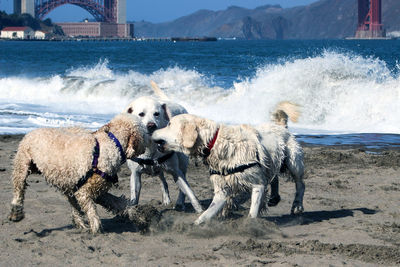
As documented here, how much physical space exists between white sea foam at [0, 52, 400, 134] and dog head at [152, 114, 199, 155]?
7.63 m

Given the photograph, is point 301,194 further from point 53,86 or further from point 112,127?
point 53,86

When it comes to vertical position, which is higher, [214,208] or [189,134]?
[189,134]

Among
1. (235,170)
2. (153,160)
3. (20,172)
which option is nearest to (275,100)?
(153,160)

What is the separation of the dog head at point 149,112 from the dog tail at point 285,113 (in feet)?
4.38

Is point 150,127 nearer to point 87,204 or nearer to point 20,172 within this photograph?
point 87,204

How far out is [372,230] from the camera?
5.82 metres

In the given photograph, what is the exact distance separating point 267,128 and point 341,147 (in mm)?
5356

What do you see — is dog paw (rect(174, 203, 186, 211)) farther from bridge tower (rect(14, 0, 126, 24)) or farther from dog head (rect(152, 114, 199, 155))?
bridge tower (rect(14, 0, 126, 24))

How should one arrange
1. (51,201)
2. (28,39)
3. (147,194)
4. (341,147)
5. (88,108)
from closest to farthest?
1. (51,201)
2. (147,194)
3. (341,147)
4. (88,108)
5. (28,39)

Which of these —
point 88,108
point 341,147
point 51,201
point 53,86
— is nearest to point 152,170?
point 51,201

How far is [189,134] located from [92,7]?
18241 centimetres

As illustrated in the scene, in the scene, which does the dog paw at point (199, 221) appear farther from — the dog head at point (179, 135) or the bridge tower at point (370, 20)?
the bridge tower at point (370, 20)

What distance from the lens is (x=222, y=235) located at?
5.61 m

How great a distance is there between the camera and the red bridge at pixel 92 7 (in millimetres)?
167913
